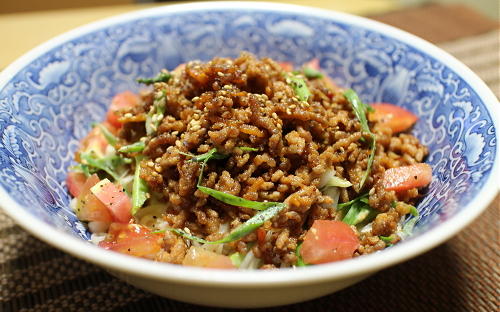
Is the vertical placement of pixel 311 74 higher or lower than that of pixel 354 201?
higher

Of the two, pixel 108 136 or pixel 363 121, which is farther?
pixel 108 136

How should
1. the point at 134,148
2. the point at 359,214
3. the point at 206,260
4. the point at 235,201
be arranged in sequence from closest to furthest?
1. the point at 206,260
2. the point at 235,201
3. the point at 359,214
4. the point at 134,148

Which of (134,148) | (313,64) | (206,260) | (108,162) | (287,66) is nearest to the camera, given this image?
(206,260)

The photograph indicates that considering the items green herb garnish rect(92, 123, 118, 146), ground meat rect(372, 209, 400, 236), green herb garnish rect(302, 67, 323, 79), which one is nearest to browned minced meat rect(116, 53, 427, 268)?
ground meat rect(372, 209, 400, 236)

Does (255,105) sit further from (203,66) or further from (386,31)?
(386,31)

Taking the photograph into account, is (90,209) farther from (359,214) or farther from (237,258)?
(359,214)

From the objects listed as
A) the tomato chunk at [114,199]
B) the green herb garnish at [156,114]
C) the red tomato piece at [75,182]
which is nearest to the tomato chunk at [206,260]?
the tomato chunk at [114,199]

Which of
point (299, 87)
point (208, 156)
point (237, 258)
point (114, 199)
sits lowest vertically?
point (237, 258)

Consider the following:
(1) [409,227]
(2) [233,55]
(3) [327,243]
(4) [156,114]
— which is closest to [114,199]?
(4) [156,114]
